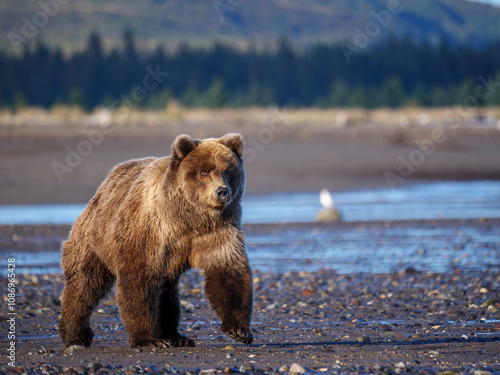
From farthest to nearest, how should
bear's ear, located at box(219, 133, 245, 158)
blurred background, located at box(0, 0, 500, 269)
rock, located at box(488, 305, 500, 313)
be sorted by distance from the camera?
1. blurred background, located at box(0, 0, 500, 269)
2. rock, located at box(488, 305, 500, 313)
3. bear's ear, located at box(219, 133, 245, 158)

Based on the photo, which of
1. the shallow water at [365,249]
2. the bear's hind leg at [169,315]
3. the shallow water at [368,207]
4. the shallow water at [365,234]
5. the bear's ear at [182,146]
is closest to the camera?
the bear's ear at [182,146]

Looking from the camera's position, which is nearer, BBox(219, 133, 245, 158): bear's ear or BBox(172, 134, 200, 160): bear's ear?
BBox(172, 134, 200, 160): bear's ear

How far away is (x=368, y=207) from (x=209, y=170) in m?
11.8

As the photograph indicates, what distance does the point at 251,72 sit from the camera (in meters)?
65.8

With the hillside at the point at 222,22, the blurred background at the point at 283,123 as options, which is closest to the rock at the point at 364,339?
the blurred background at the point at 283,123

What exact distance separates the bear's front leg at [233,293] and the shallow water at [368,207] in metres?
9.00

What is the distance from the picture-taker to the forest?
58247 mm

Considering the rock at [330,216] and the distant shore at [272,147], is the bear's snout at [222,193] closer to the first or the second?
the rock at [330,216]

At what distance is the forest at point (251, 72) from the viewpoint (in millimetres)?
58247

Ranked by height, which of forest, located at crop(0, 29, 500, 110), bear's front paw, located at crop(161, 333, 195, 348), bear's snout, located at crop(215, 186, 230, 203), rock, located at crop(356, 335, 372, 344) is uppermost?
forest, located at crop(0, 29, 500, 110)

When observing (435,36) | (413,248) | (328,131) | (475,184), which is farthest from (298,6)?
(413,248)

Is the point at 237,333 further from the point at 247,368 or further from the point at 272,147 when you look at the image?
the point at 272,147

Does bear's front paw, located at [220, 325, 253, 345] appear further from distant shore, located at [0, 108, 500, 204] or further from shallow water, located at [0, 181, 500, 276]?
distant shore, located at [0, 108, 500, 204]

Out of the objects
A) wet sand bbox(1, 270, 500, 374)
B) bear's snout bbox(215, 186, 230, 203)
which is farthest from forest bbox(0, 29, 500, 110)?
bear's snout bbox(215, 186, 230, 203)
